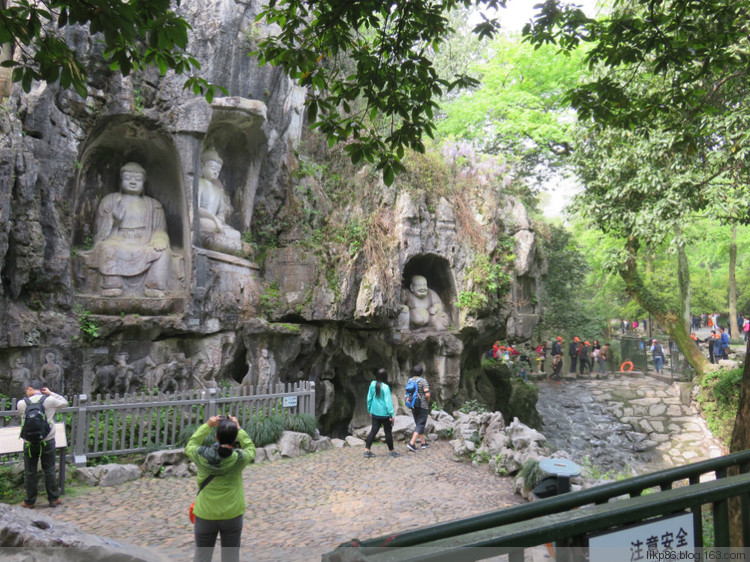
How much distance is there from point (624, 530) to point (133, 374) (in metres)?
10.0

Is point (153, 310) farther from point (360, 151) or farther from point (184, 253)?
point (360, 151)

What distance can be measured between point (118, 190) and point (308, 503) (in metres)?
8.71

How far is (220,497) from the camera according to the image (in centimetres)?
357

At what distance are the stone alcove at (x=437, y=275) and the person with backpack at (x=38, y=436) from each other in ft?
30.7

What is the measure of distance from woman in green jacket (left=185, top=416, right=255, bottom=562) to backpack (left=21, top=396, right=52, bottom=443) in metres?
3.05

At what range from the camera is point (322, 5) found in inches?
156

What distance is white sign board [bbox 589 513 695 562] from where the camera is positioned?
4.48ft

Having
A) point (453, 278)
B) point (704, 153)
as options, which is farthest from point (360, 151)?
point (704, 153)

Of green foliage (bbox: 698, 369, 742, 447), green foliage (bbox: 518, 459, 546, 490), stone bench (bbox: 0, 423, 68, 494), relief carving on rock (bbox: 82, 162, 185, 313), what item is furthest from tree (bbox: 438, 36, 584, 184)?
stone bench (bbox: 0, 423, 68, 494)

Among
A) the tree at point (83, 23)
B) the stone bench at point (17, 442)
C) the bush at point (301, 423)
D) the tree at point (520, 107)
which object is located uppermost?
the tree at point (520, 107)

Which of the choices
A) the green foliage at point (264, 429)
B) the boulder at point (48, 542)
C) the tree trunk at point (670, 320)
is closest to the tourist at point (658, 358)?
the tree trunk at point (670, 320)

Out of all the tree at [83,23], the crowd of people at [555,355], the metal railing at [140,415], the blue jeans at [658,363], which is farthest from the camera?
the blue jeans at [658,363]

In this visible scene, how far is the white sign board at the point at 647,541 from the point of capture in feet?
4.48

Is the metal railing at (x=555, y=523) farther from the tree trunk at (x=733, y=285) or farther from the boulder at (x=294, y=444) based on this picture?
the tree trunk at (x=733, y=285)
